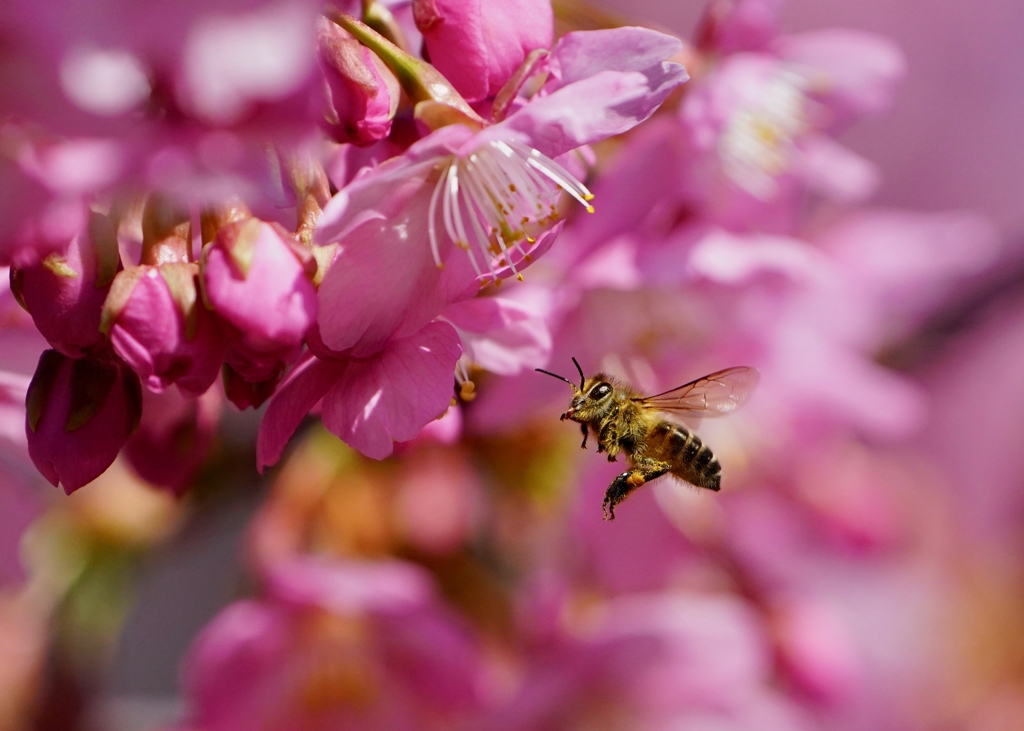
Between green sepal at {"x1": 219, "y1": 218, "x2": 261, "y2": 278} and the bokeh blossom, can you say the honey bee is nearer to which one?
the bokeh blossom

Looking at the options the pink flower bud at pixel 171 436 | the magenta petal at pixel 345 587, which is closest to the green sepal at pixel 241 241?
the pink flower bud at pixel 171 436

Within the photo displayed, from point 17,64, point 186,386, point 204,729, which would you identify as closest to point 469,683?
point 204,729

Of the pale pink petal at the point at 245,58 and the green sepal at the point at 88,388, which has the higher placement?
the pale pink petal at the point at 245,58

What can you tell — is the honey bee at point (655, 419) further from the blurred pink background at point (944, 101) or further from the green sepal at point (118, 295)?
the blurred pink background at point (944, 101)

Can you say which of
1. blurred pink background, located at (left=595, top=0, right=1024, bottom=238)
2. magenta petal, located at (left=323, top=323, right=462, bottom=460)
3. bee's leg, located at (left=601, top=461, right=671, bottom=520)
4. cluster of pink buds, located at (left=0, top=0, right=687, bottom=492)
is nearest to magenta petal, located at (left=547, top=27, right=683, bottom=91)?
cluster of pink buds, located at (left=0, top=0, right=687, bottom=492)

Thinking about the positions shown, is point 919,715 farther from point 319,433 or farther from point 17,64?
point 17,64

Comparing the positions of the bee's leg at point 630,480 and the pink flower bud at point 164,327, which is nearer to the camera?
the pink flower bud at point 164,327
